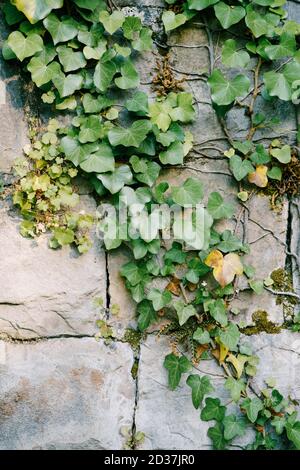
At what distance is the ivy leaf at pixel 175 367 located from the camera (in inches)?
69.9

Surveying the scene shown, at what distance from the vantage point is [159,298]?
1.74 meters

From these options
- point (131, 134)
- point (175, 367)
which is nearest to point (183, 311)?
point (175, 367)

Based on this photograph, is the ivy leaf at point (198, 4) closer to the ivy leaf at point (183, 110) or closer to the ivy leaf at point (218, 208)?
the ivy leaf at point (183, 110)

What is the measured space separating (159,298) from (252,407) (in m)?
0.54

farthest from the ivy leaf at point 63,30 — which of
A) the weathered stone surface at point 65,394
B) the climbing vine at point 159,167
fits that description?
the weathered stone surface at point 65,394

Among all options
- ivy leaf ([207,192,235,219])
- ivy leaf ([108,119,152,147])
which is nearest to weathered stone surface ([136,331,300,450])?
ivy leaf ([207,192,235,219])

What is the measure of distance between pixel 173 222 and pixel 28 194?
53cm

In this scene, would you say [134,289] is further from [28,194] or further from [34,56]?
[34,56]

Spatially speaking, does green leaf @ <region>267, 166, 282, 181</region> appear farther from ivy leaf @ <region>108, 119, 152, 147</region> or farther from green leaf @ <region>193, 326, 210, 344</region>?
green leaf @ <region>193, 326, 210, 344</region>

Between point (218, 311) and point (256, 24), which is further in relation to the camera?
point (218, 311)

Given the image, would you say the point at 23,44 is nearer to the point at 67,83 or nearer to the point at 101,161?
the point at 67,83

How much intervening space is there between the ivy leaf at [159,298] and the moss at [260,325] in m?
0.34

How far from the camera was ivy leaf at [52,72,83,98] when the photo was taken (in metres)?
1.62

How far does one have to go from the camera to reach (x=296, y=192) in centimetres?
179
